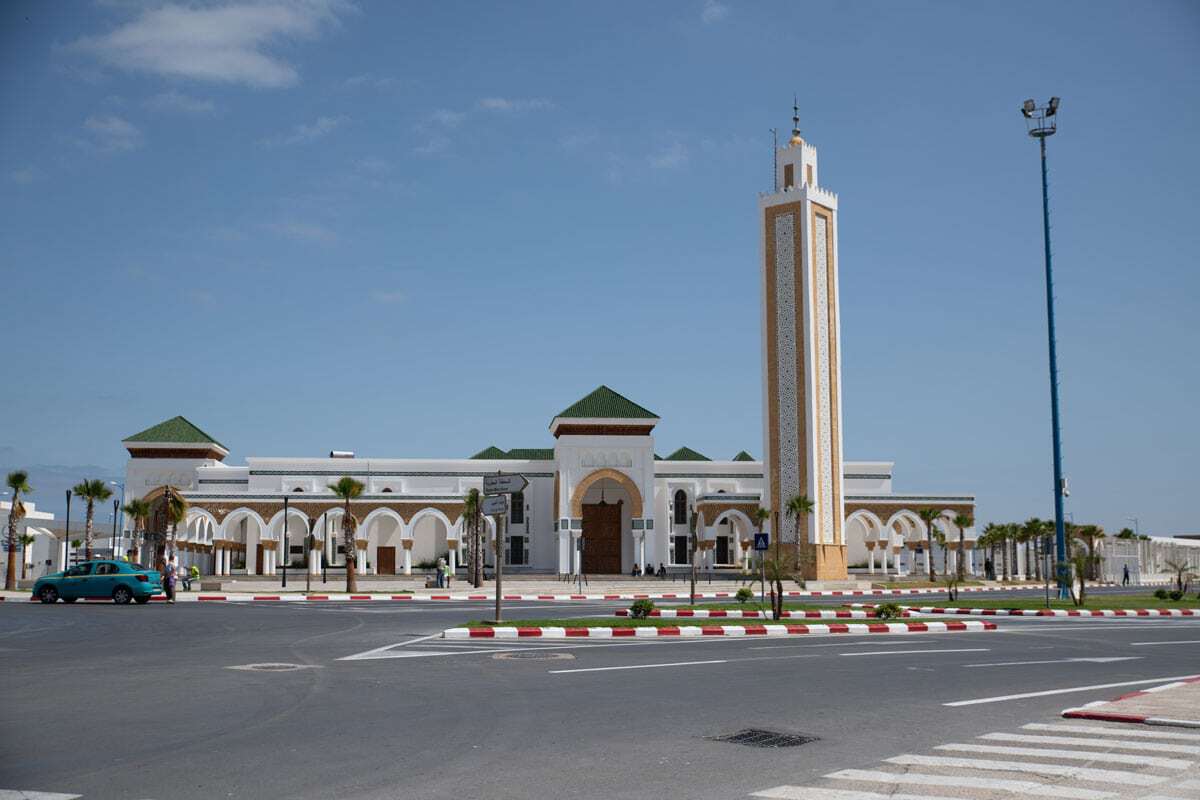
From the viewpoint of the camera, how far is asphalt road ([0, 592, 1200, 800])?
25.1 ft

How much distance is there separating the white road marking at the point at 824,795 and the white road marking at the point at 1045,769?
3.50ft

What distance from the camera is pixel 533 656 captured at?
52.7 feet

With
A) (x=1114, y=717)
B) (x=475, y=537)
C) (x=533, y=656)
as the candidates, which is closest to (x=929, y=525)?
(x=475, y=537)

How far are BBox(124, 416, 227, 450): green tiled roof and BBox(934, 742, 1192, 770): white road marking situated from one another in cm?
6336

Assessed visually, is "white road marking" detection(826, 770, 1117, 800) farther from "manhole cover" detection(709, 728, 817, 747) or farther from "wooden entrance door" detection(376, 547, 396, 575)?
"wooden entrance door" detection(376, 547, 396, 575)

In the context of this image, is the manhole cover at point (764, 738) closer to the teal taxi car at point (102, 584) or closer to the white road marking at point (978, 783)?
the white road marking at point (978, 783)

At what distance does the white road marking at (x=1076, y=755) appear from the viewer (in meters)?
8.05

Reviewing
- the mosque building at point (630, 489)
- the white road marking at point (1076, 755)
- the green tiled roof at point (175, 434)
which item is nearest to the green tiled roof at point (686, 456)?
the mosque building at point (630, 489)

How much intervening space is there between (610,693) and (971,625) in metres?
14.0

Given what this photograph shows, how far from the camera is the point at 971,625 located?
23.5 meters

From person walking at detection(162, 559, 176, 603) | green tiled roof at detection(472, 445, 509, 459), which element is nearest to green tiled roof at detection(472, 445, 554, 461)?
green tiled roof at detection(472, 445, 509, 459)

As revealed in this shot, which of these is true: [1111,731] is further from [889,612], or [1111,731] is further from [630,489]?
[630,489]

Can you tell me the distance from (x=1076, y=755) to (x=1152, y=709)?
2670 mm

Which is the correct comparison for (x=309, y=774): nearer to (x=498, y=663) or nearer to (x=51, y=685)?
(x=51, y=685)
